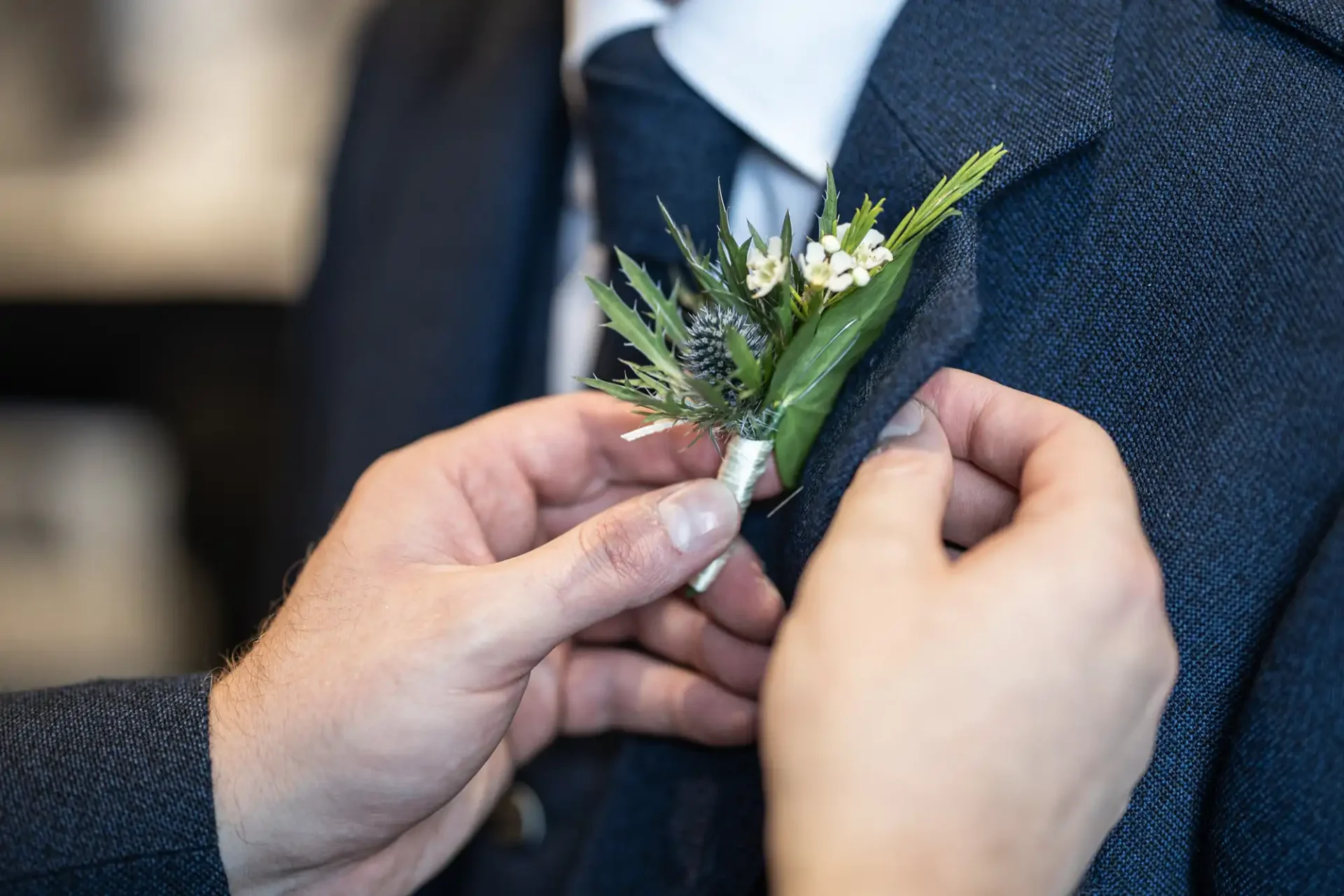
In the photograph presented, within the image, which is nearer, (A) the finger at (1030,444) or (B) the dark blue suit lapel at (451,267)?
(A) the finger at (1030,444)

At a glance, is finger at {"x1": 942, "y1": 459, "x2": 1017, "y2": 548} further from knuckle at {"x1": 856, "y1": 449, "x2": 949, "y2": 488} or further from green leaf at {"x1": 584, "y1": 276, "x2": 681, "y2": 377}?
green leaf at {"x1": 584, "y1": 276, "x2": 681, "y2": 377}

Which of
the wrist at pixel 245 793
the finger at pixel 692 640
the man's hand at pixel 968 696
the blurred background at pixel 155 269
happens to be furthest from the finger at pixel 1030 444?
the blurred background at pixel 155 269

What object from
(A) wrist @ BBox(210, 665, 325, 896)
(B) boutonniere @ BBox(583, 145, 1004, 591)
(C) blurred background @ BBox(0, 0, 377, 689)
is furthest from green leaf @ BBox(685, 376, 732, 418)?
(C) blurred background @ BBox(0, 0, 377, 689)

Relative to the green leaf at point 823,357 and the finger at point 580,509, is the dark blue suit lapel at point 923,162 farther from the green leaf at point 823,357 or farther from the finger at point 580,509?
the finger at point 580,509

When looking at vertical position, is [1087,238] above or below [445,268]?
above

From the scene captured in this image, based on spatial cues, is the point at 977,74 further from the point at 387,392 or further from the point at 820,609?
the point at 387,392

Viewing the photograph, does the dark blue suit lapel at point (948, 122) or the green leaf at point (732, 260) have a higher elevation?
the dark blue suit lapel at point (948, 122)

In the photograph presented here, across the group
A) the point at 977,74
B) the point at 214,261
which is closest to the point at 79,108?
the point at 214,261

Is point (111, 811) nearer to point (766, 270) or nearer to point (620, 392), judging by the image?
point (620, 392)
